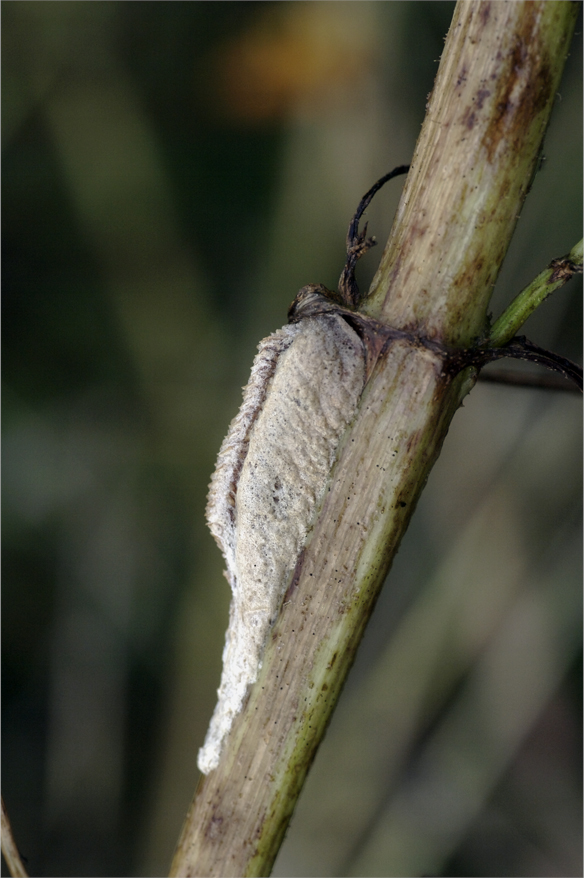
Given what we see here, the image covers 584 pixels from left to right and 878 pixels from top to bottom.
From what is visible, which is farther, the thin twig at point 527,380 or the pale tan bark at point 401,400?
the thin twig at point 527,380

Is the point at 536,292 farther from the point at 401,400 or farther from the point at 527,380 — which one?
the point at 527,380

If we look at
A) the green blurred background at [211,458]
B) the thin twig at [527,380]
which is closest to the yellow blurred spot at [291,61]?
the green blurred background at [211,458]

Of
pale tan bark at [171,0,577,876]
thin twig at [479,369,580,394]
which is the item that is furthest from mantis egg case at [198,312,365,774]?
thin twig at [479,369,580,394]

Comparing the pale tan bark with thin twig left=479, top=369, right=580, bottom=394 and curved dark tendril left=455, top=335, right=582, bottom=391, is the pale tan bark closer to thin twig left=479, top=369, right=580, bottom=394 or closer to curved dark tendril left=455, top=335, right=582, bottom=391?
curved dark tendril left=455, top=335, right=582, bottom=391

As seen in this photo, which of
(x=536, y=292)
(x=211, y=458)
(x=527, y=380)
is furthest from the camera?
(x=211, y=458)

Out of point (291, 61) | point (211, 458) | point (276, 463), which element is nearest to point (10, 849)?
point (276, 463)

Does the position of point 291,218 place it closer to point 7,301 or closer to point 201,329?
point 201,329

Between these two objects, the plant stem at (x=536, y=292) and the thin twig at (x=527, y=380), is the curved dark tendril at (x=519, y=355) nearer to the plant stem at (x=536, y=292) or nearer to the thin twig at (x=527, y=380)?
the plant stem at (x=536, y=292)
